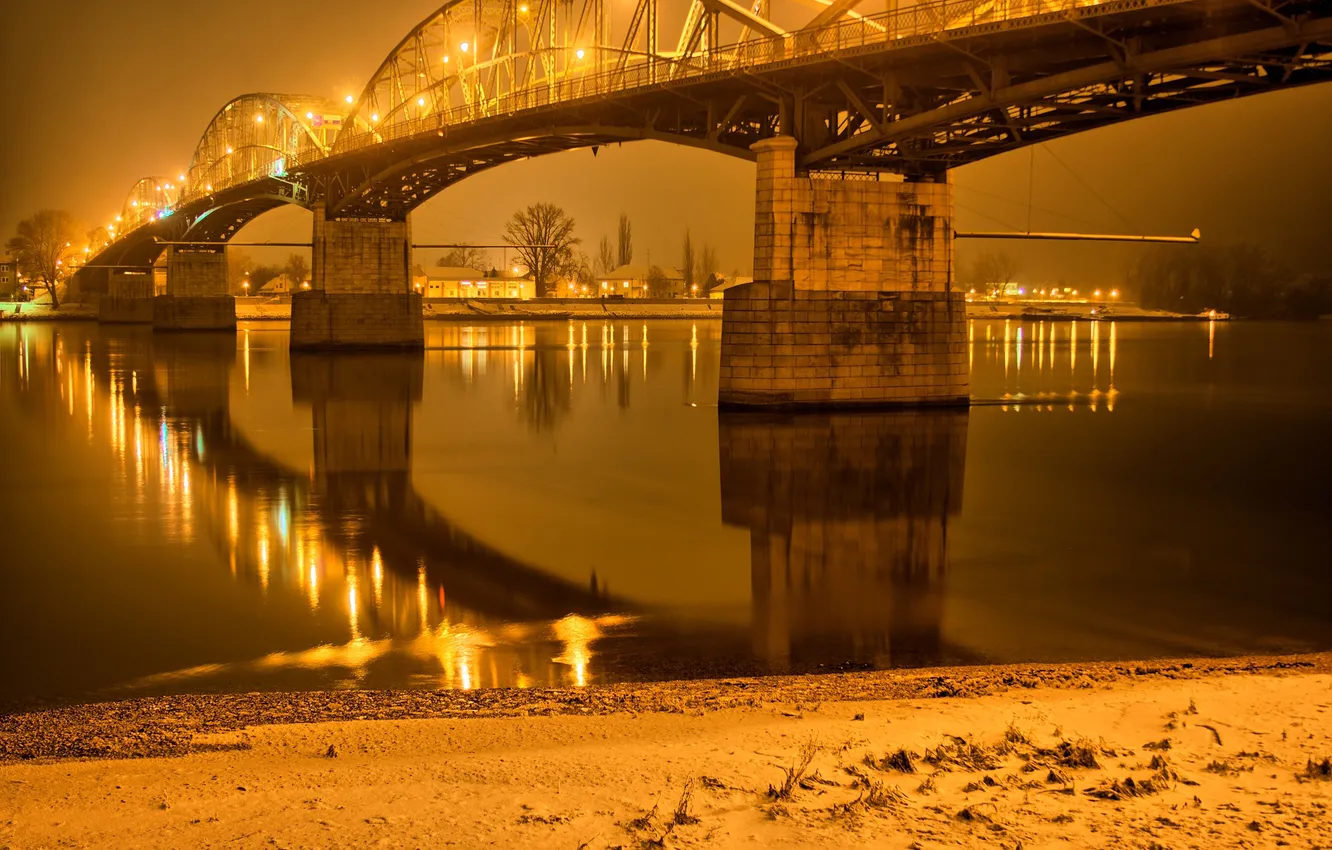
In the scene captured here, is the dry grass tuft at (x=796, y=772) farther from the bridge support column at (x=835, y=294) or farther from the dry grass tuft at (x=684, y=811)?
the bridge support column at (x=835, y=294)

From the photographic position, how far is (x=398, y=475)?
22438mm

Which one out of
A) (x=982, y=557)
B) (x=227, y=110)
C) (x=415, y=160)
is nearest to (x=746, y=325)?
(x=982, y=557)

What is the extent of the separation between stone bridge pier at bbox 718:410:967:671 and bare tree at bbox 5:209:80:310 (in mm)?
141392

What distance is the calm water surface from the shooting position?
10.7m

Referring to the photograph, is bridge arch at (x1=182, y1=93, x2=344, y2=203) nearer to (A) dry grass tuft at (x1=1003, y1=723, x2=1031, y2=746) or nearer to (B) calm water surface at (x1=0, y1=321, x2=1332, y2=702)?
(B) calm water surface at (x1=0, y1=321, x2=1332, y2=702)

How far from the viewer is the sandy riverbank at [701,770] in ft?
18.2

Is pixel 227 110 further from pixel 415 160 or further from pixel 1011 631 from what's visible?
pixel 1011 631

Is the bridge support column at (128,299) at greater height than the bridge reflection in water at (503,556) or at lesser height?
greater

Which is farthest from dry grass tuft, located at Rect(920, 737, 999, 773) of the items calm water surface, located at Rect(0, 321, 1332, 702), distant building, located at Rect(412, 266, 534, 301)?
distant building, located at Rect(412, 266, 534, 301)

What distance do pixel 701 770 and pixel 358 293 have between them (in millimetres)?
58461

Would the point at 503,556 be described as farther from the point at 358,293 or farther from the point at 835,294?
the point at 358,293

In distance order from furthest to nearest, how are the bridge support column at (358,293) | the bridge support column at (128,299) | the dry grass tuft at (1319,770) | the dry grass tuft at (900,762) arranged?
the bridge support column at (128,299) < the bridge support column at (358,293) < the dry grass tuft at (900,762) < the dry grass tuft at (1319,770)

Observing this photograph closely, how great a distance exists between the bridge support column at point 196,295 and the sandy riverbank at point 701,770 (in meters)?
94.6

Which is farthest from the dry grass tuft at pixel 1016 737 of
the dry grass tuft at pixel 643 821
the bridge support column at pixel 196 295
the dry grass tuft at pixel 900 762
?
the bridge support column at pixel 196 295
